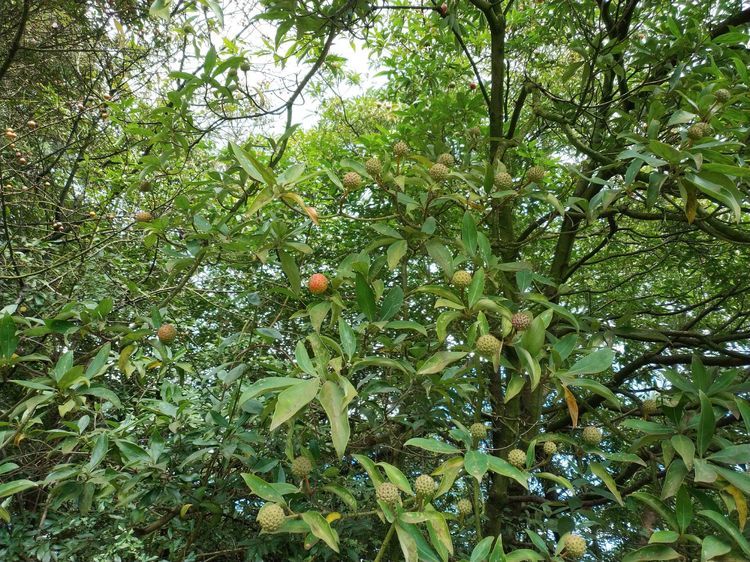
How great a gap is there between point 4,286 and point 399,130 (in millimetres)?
2184

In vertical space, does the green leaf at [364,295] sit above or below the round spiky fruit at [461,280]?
below

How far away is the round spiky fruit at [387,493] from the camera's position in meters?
1.00

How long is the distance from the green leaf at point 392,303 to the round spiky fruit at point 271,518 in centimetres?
50

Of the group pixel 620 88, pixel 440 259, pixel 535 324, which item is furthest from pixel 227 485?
pixel 620 88

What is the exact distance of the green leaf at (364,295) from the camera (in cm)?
119

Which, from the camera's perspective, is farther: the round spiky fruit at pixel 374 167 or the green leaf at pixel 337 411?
the round spiky fruit at pixel 374 167

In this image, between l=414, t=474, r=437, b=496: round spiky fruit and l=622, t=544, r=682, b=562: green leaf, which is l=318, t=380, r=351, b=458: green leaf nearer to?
l=414, t=474, r=437, b=496: round spiky fruit

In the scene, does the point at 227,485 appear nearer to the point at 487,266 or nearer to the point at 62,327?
the point at 62,327

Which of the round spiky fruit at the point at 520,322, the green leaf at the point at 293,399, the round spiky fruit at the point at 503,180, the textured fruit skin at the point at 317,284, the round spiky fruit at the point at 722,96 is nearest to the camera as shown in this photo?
the green leaf at the point at 293,399

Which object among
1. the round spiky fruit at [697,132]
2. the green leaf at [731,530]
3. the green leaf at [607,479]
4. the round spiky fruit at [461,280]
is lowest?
the green leaf at [731,530]

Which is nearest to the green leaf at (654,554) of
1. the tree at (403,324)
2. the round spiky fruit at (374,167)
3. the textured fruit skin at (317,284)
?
the tree at (403,324)

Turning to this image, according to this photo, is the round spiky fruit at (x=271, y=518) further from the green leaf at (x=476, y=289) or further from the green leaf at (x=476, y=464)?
the green leaf at (x=476, y=289)

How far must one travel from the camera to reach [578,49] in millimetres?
2047

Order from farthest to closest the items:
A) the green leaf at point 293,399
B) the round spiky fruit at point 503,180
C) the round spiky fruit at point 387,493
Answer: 1. the round spiky fruit at point 503,180
2. the round spiky fruit at point 387,493
3. the green leaf at point 293,399
